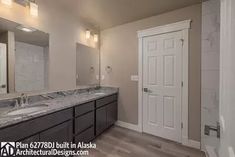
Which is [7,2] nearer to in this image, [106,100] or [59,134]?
[59,134]

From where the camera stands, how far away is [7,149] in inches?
48.1

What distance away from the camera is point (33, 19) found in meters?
2.01

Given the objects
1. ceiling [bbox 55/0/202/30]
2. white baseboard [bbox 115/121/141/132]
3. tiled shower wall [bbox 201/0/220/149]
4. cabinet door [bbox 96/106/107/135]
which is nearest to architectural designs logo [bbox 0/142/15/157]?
cabinet door [bbox 96/106/107/135]

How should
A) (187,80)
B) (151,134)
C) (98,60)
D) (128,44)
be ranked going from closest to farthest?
1. (187,80)
2. (151,134)
3. (128,44)
4. (98,60)

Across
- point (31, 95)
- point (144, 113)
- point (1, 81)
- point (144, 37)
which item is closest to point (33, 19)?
point (1, 81)

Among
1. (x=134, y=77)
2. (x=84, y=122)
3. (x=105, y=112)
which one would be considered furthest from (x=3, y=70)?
(x=134, y=77)

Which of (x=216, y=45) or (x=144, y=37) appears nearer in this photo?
(x=216, y=45)

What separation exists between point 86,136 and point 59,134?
1.97 ft

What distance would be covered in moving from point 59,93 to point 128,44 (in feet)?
5.75

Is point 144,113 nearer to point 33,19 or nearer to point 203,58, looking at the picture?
point 203,58

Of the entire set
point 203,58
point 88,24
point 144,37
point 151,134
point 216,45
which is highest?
point 88,24

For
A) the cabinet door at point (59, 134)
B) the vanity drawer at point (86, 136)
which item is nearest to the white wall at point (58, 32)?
the cabinet door at point (59, 134)

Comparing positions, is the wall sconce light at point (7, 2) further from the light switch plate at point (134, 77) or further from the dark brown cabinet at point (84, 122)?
the light switch plate at point (134, 77)

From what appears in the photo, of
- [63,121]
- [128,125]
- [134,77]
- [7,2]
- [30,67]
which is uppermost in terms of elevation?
[7,2]
